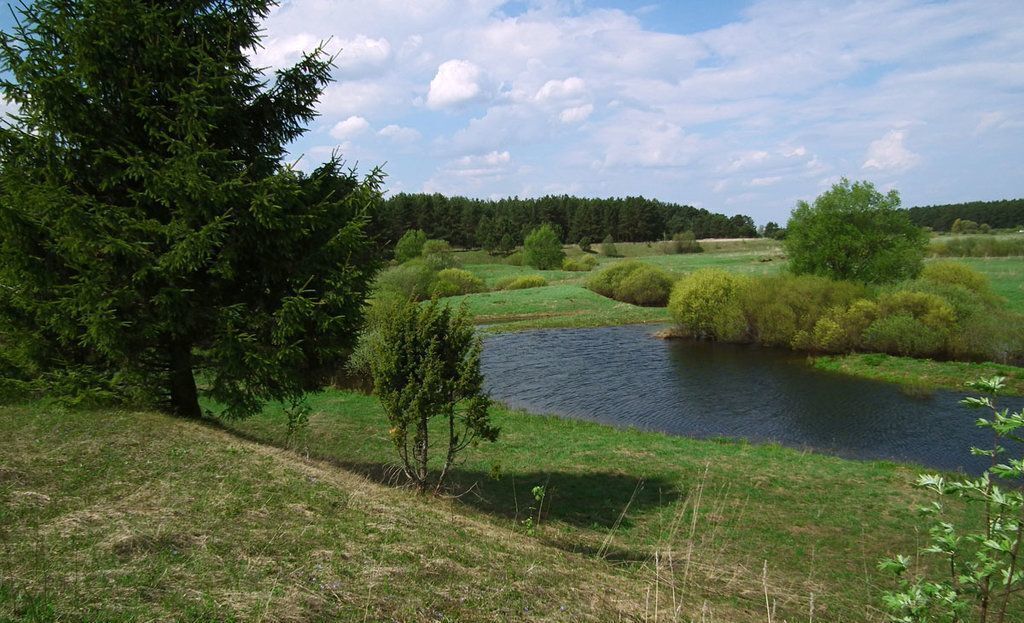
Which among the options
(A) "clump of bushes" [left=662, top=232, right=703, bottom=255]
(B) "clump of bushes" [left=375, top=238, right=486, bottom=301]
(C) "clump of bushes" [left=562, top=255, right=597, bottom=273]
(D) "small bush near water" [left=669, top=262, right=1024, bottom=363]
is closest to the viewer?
(D) "small bush near water" [left=669, top=262, right=1024, bottom=363]

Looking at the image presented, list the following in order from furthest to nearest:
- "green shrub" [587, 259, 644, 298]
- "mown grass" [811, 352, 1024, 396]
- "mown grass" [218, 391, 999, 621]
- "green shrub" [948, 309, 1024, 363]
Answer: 1. "green shrub" [587, 259, 644, 298]
2. "green shrub" [948, 309, 1024, 363]
3. "mown grass" [811, 352, 1024, 396]
4. "mown grass" [218, 391, 999, 621]

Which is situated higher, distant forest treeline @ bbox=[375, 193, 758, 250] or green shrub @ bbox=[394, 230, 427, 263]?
distant forest treeline @ bbox=[375, 193, 758, 250]

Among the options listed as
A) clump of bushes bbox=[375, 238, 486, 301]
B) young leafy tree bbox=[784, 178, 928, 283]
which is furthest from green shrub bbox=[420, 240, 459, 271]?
young leafy tree bbox=[784, 178, 928, 283]

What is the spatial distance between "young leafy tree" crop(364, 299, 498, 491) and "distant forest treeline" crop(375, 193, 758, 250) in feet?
248

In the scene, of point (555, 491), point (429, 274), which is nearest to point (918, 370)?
point (555, 491)

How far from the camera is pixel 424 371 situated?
10.5 m

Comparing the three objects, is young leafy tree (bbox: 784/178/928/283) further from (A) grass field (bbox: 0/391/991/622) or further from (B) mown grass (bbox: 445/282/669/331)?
(A) grass field (bbox: 0/391/991/622)

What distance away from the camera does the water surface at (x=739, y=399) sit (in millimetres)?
20438

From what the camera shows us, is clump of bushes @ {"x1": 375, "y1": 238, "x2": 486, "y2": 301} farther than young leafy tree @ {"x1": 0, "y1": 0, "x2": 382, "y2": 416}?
Yes

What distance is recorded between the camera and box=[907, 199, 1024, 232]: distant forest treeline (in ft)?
372

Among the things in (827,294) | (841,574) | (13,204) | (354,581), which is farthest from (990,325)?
(13,204)

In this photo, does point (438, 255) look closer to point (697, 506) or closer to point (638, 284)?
point (638, 284)

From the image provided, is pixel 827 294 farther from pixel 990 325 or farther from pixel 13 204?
pixel 13 204

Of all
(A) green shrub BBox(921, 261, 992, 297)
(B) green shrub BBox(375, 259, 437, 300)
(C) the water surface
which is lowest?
(C) the water surface
